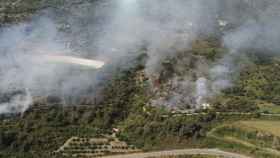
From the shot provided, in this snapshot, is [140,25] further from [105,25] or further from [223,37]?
[223,37]

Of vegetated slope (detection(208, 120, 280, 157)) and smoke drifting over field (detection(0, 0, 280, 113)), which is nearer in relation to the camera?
vegetated slope (detection(208, 120, 280, 157))

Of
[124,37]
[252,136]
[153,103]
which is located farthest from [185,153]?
[124,37]

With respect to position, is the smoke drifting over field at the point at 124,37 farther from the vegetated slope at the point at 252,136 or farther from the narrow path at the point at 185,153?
the narrow path at the point at 185,153

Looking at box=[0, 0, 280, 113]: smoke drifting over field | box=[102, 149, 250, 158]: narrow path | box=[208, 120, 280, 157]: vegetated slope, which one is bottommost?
box=[102, 149, 250, 158]: narrow path

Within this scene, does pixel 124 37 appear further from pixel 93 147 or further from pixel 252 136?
pixel 252 136

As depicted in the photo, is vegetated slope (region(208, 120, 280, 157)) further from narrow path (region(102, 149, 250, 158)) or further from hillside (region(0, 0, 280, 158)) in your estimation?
narrow path (region(102, 149, 250, 158))

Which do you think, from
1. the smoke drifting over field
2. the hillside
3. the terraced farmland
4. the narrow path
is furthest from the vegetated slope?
the terraced farmland

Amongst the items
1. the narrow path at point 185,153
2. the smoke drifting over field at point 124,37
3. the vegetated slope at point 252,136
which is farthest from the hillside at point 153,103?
the narrow path at point 185,153

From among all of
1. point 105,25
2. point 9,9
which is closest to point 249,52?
point 105,25

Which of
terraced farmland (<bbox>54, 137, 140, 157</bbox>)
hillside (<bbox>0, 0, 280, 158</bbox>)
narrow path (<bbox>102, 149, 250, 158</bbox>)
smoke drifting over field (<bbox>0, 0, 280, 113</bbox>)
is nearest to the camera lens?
narrow path (<bbox>102, 149, 250, 158</bbox>)
